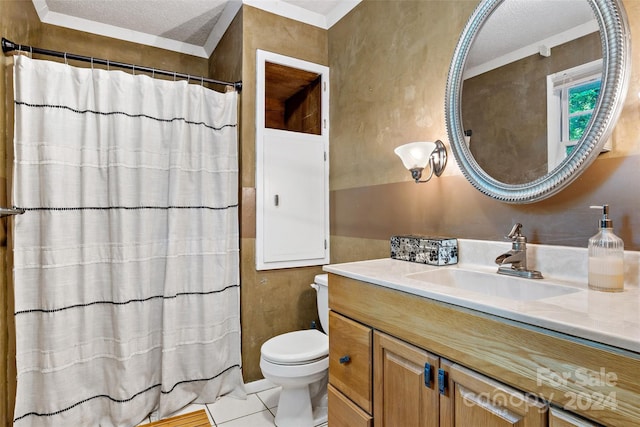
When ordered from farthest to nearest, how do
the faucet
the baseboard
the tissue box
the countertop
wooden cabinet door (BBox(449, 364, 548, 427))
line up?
1. the baseboard
2. the tissue box
3. the faucet
4. wooden cabinet door (BBox(449, 364, 548, 427))
5. the countertop

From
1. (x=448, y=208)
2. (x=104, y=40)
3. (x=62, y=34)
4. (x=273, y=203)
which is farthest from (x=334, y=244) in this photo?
(x=62, y=34)

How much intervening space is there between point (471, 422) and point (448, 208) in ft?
2.99

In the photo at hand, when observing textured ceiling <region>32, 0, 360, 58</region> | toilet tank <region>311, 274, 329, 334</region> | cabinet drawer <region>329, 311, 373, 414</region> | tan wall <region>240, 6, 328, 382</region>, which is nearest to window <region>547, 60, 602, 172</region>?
cabinet drawer <region>329, 311, 373, 414</region>

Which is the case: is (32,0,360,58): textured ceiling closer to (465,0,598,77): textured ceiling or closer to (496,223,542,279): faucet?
(465,0,598,77): textured ceiling

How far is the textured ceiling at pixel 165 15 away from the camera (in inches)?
88.1

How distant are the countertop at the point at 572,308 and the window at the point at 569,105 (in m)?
0.45

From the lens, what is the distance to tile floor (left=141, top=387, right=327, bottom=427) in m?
1.85

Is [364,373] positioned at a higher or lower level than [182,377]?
higher

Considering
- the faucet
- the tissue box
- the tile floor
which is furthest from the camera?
the tile floor

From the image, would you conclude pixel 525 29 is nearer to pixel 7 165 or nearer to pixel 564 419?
pixel 564 419

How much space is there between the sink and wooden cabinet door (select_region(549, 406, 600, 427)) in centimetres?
43

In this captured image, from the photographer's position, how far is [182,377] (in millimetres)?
1999

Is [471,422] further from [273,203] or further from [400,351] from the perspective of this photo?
[273,203]

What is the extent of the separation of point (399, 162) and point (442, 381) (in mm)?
1172
